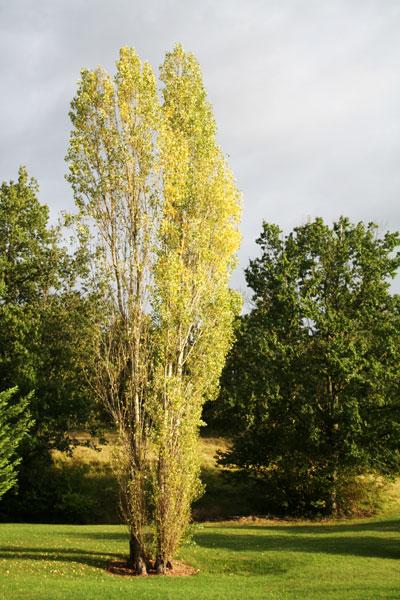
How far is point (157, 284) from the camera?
20.7 m

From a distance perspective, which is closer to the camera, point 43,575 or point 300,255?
point 43,575

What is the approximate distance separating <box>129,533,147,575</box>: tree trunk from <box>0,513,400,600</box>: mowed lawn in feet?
2.17

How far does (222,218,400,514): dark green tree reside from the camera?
119 ft

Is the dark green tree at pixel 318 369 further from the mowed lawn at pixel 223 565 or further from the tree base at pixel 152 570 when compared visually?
the tree base at pixel 152 570

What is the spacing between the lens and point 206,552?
76.6ft

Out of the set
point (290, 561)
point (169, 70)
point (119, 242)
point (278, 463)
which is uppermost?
point (169, 70)

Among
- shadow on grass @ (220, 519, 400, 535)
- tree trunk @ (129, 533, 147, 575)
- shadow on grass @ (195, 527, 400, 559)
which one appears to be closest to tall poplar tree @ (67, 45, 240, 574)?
tree trunk @ (129, 533, 147, 575)

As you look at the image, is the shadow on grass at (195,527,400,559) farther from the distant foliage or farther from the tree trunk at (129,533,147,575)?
the distant foliage

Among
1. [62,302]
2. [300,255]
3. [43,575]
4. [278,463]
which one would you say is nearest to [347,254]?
[300,255]

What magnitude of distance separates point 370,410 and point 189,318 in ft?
64.1

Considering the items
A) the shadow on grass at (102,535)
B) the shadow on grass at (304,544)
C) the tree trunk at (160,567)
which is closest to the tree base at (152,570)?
the tree trunk at (160,567)

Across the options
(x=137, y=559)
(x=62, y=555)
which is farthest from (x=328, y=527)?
(x=62, y=555)

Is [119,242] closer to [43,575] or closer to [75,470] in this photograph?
[43,575]

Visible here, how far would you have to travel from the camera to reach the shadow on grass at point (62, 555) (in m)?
20.7
